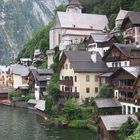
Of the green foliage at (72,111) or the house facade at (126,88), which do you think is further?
the green foliage at (72,111)

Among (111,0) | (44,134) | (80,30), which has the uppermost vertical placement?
(111,0)

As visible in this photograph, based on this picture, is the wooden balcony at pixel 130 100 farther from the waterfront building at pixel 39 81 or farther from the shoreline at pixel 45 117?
the waterfront building at pixel 39 81

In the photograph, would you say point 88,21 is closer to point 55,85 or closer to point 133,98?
point 55,85

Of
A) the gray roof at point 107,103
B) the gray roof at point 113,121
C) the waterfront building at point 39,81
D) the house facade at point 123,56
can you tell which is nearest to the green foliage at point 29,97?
the waterfront building at point 39,81

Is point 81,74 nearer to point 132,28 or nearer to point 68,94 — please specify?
point 68,94

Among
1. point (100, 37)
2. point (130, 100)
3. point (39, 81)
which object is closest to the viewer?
point (130, 100)

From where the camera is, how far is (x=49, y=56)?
99.7 meters

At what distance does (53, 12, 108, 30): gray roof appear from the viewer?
10075 cm

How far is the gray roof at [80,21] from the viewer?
101 m

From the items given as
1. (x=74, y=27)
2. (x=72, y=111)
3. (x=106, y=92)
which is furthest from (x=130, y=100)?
(x=74, y=27)

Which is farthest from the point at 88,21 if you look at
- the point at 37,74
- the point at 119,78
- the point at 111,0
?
the point at 119,78

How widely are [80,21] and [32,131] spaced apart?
52199 mm

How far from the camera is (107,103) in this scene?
55.6 metres

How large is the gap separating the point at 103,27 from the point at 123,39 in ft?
82.3
